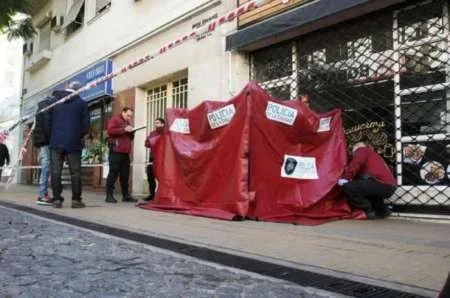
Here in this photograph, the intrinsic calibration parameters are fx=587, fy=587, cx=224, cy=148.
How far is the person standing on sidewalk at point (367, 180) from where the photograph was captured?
7555 mm

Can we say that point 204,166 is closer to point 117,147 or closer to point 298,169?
point 298,169

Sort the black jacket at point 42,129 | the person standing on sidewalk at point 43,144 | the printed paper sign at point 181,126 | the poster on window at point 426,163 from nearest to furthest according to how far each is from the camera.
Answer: the poster on window at point 426,163, the printed paper sign at point 181,126, the black jacket at point 42,129, the person standing on sidewalk at point 43,144

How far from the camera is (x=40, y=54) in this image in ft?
65.6

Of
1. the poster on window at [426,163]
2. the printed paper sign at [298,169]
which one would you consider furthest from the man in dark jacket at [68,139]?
the poster on window at [426,163]

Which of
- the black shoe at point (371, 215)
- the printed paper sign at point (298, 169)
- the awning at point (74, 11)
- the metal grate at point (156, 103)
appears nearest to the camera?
the black shoe at point (371, 215)

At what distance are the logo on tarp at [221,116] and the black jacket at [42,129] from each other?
2909 mm

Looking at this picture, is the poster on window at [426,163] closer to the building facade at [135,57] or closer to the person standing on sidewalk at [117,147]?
the building facade at [135,57]

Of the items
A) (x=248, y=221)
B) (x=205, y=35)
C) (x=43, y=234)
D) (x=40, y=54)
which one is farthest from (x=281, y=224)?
(x=40, y=54)

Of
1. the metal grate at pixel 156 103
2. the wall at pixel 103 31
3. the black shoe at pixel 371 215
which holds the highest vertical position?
the wall at pixel 103 31

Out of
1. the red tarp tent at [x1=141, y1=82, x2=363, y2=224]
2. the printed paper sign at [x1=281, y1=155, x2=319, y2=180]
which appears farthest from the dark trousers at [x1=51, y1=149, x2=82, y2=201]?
the printed paper sign at [x1=281, y1=155, x2=319, y2=180]

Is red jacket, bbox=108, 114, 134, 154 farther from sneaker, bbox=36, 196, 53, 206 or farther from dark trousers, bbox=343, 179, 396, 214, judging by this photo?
dark trousers, bbox=343, 179, 396, 214

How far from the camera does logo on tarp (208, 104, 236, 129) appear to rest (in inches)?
323

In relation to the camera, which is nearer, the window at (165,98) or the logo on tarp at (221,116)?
the logo on tarp at (221,116)

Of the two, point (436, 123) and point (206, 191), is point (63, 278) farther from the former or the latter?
point (436, 123)
